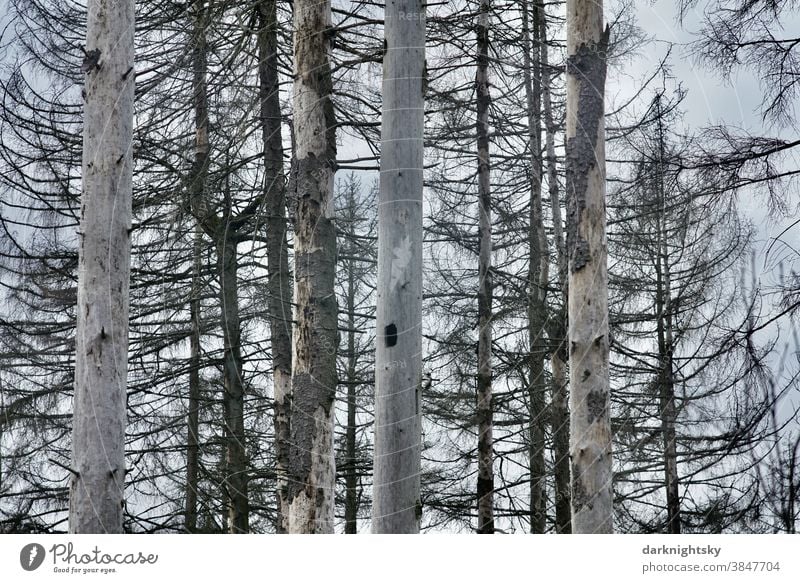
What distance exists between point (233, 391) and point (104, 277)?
4414 millimetres

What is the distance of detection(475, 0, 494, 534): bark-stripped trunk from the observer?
432 inches

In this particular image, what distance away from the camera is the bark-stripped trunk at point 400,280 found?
592 cm

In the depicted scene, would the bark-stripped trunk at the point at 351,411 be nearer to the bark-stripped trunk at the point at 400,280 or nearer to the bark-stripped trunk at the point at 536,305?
the bark-stripped trunk at the point at 536,305

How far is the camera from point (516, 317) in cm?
1189

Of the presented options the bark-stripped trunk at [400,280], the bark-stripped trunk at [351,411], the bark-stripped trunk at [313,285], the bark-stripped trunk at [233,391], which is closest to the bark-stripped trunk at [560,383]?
the bark-stripped trunk at [351,411]

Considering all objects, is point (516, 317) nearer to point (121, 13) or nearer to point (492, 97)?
point (492, 97)

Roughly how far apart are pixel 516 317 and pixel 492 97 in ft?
10.4

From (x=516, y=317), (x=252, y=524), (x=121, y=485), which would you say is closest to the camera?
(x=121, y=485)

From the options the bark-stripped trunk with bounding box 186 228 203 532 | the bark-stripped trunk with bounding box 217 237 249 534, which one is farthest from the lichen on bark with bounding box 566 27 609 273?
the bark-stripped trunk with bounding box 186 228 203 532

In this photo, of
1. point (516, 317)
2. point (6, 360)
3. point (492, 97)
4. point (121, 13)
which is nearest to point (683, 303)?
point (516, 317)

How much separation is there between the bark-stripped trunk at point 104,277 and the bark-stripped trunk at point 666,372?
6676 mm

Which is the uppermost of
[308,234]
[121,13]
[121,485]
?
[121,13]
